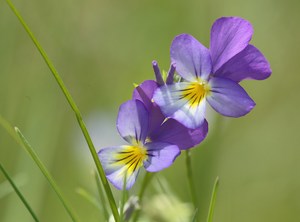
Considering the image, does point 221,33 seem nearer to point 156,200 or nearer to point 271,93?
point 156,200

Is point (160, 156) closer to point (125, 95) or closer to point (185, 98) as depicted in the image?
point (185, 98)

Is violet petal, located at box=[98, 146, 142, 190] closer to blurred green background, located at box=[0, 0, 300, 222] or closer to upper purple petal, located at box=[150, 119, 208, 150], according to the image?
upper purple petal, located at box=[150, 119, 208, 150]

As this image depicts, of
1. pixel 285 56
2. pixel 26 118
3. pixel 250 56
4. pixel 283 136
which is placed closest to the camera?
pixel 250 56

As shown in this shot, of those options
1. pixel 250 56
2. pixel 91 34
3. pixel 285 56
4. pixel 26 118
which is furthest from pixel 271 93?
pixel 250 56

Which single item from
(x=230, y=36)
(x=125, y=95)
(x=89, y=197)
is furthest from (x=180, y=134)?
(x=125, y=95)

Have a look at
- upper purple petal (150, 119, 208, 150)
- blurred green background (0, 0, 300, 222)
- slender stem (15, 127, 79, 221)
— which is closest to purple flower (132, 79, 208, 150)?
upper purple petal (150, 119, 208, 150)
